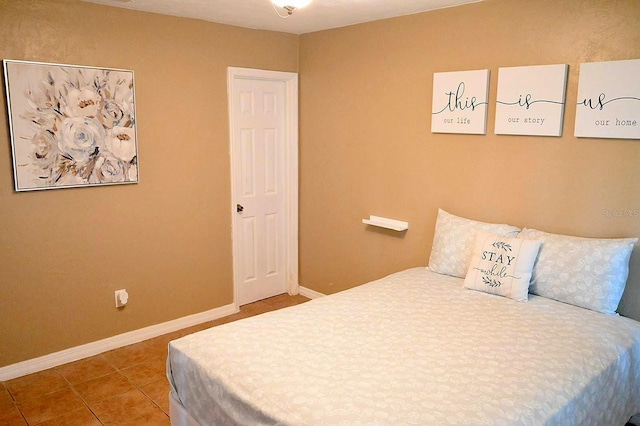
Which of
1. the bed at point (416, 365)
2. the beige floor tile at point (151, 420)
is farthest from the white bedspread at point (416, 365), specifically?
the beige floor tile at point (151, 420)

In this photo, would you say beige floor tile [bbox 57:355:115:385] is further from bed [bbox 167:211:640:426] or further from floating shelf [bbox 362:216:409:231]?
floating shelf [bbox 362:216:409:231]

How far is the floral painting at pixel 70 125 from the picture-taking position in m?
2.94

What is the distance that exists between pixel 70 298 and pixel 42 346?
1.14 ft

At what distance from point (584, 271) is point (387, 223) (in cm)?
148

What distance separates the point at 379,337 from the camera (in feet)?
7.59

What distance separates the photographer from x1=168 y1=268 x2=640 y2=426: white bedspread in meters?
1.76

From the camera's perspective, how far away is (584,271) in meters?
2.58

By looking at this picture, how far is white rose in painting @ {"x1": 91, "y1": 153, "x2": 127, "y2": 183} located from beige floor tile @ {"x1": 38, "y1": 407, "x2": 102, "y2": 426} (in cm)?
148

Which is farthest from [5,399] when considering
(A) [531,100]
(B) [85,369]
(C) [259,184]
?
(A) [531,100]

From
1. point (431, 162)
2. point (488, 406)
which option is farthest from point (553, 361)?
point (431, 162)

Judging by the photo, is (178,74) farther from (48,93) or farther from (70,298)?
(70,298)

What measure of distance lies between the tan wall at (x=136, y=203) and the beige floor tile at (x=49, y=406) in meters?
0.42

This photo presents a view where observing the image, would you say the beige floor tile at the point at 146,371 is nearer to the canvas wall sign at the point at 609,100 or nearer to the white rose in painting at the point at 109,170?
the white rose in painting at the point at 109,170

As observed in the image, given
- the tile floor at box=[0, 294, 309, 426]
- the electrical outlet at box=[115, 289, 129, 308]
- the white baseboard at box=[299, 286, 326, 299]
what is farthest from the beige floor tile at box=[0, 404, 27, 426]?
the white baseboard at box=[299, 286, 326, 299]
